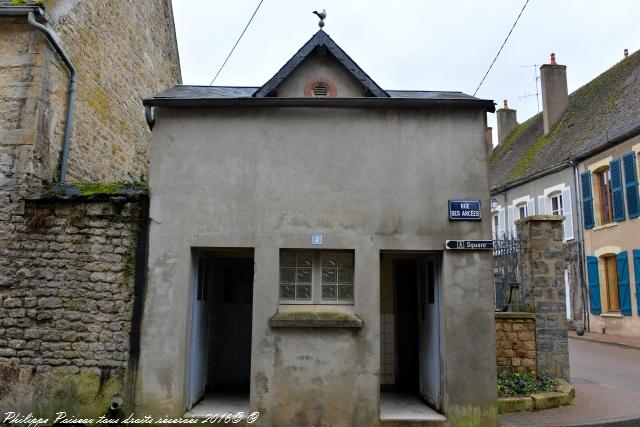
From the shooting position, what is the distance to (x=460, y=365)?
270 inches

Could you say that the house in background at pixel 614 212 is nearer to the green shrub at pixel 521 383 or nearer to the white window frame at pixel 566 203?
the white window frame at pixel 566 203

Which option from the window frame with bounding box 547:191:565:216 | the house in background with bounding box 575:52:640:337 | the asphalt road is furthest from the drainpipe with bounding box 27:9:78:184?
the window frame with bounding box 547:191:565:216

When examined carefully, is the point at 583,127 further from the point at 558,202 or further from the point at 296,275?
the point at 296,275

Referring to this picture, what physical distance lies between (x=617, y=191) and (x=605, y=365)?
304 inches

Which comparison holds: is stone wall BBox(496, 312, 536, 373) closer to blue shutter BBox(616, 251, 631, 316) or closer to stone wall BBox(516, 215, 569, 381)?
stone wall BBox(516, 215, 569, 381)

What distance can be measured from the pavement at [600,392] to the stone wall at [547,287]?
720 millimetres

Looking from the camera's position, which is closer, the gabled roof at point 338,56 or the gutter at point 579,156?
the gabled roof at point 338,56

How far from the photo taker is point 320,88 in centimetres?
791

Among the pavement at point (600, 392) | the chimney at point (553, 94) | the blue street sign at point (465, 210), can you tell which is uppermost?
the chimney at point (553, 94)

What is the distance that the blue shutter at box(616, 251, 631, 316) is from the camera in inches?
672

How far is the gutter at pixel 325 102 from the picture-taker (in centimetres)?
721

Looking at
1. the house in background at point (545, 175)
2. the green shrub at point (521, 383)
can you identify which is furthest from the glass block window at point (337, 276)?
the house in background at point (545, 175)

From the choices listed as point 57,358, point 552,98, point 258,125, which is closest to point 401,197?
point 258,125

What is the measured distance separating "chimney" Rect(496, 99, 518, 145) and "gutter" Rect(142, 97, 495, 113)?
83.6ft
